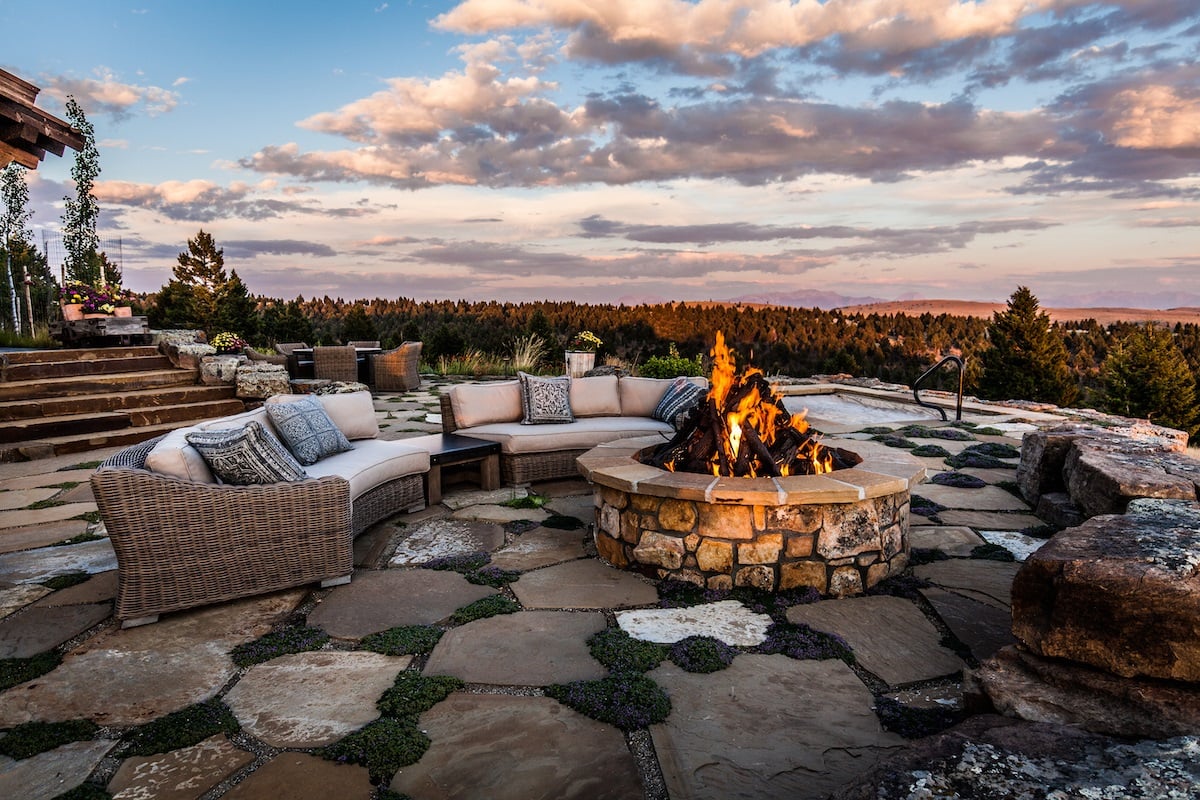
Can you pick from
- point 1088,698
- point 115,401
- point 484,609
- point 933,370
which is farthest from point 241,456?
point 933,370

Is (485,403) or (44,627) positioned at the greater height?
(485,403)

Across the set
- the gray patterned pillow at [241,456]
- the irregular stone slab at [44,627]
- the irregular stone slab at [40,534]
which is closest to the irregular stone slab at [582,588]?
the gray patterned pillow at [241,456]

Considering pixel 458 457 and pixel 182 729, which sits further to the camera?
pixel 458 457

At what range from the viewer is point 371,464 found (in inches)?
157

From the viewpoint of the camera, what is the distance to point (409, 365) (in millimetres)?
10945

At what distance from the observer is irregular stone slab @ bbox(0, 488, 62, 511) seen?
4.68 meters

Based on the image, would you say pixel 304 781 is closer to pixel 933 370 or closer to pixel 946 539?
pixel 946 539

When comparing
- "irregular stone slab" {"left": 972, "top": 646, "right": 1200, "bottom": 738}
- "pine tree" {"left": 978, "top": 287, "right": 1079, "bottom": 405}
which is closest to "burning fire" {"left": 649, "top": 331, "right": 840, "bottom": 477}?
"irregular stone slab" {"left": 972, "top": 646, "right": 1200, "bottom": 738}

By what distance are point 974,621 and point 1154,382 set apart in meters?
19.8

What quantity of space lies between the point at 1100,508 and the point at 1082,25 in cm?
631

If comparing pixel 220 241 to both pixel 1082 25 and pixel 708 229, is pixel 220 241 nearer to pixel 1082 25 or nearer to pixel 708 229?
pixel 708 229

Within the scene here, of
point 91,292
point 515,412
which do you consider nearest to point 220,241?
point 91,292

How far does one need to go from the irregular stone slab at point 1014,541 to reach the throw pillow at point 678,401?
7.73 ft

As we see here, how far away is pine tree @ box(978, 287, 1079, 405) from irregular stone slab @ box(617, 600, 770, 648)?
2305 centimetres
